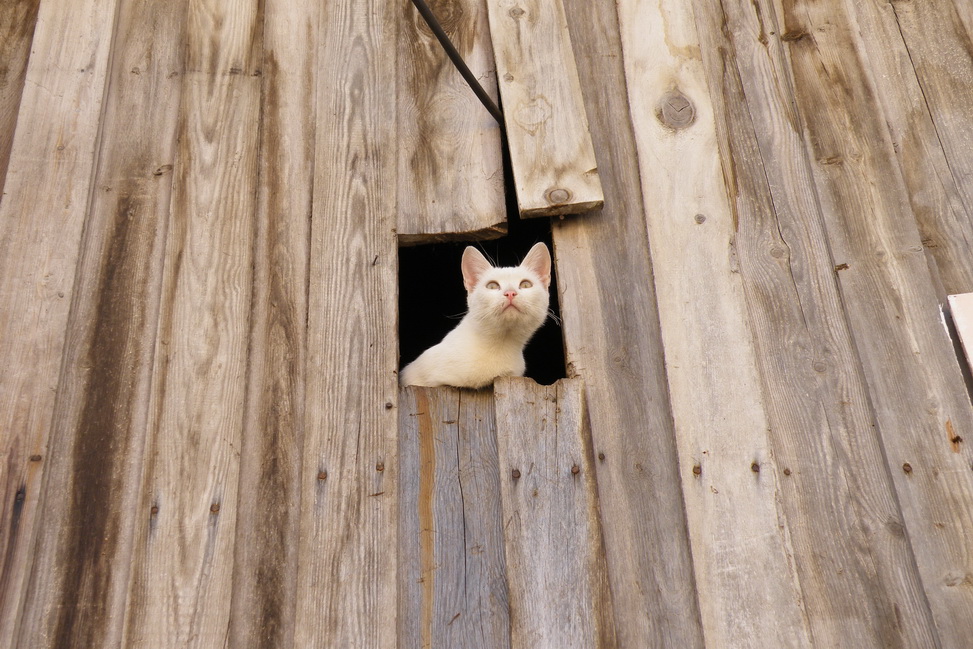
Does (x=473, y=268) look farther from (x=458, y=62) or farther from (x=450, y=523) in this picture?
(x=450, y=523)

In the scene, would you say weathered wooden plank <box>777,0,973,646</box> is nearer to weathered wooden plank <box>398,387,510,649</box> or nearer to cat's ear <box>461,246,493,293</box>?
weathered wooden plank <box>398,387,510,649</box>

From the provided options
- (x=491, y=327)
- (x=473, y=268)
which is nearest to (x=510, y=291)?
(x=491, y=327)

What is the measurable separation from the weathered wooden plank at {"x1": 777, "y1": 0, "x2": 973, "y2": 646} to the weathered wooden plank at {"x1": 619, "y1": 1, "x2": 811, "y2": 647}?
0.45 metres

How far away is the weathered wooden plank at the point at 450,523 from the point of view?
2645 mm

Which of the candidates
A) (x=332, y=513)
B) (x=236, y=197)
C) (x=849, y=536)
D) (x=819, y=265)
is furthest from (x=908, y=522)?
(x=236, y=197)

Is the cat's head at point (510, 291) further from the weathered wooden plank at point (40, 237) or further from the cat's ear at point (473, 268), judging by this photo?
the weathered wooden plank at point (40, 237)

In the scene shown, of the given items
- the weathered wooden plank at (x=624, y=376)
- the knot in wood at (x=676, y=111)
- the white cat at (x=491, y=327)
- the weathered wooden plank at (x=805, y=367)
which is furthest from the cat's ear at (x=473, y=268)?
the weathered wooden plank at (x=805, y=367)

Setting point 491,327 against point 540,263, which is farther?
point 540,263

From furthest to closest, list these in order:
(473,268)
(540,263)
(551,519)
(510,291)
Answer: (473,268) → (540,263) → (510,291) → (551,519)

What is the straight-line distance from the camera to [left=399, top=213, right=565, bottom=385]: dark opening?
5.38m

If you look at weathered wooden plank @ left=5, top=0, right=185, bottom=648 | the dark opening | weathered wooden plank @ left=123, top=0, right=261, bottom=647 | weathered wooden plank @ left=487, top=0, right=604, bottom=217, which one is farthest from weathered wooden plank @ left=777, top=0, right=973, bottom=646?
weathered wooden plank @ left=5, top=0, right=185, bottom=648

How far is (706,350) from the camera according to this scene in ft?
10.0

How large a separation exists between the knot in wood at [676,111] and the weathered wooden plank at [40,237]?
2.48 m

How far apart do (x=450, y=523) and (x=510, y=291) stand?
4.37 ft
